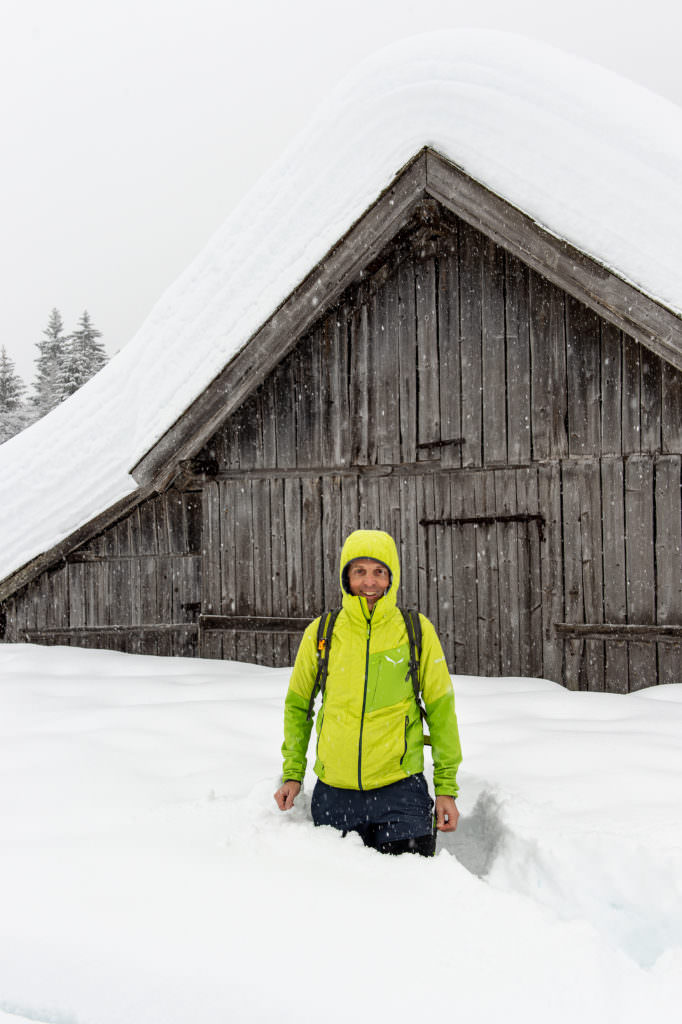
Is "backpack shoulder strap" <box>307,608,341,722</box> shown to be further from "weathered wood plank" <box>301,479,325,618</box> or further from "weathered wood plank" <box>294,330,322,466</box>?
"weathered wood plank" <box>294,330,322,466</box>

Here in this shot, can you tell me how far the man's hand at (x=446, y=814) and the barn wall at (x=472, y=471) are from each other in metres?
3.49

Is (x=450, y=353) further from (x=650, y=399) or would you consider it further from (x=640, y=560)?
(x=640, y=560)

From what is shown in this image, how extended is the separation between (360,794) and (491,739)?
200 centimetres

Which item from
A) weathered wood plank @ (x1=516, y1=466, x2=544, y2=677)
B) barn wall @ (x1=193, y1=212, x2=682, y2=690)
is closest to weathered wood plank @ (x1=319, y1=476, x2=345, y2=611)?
barn wall @ (x1=193, y1=212, x2=682, y2=690)

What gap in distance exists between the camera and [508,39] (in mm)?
8391

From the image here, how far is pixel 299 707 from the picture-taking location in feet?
9.93

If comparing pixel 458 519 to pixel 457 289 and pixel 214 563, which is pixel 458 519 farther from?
pixel 214 563

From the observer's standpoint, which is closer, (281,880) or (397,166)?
(281,880)

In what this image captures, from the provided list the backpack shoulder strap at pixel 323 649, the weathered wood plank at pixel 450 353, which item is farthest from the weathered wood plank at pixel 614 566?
the backpack shoulder strap at pixel 323 649

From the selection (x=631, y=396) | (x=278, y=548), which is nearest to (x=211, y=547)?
(x=278, y=548)

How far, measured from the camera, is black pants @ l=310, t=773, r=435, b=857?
9.12 ft

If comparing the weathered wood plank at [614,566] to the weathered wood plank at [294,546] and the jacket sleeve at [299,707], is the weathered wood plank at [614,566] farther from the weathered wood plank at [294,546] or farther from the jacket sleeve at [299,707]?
the jacket sleeve at [299,707]

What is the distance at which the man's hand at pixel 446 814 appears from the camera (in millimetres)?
2744

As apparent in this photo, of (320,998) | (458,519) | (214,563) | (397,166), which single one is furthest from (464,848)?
(397,166)
